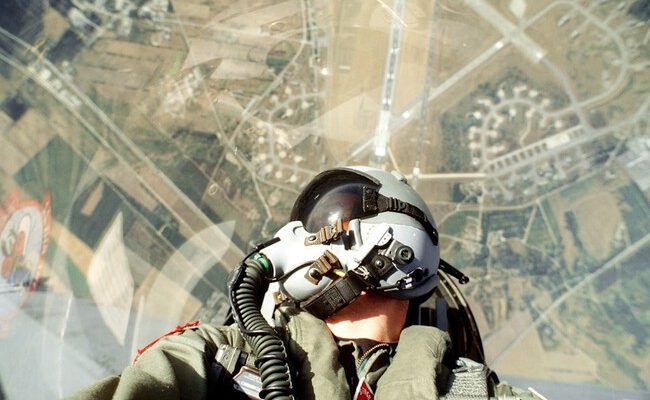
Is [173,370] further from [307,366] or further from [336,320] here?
[336,320]

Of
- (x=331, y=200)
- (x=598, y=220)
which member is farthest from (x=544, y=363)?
(x=331, y=200)

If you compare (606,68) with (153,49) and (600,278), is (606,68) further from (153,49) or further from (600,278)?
(153,49)

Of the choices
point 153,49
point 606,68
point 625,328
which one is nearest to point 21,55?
point 153,49

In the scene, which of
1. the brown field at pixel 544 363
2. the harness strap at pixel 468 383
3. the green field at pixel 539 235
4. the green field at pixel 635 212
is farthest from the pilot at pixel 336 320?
the green field at pixel 635 212

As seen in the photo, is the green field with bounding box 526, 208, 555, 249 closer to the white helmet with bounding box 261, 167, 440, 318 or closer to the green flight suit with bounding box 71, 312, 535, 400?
the white helmet with bounding box 261, 167, 440, 318

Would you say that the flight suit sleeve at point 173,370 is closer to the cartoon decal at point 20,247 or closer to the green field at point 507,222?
the cartoon decal at point 20,247
